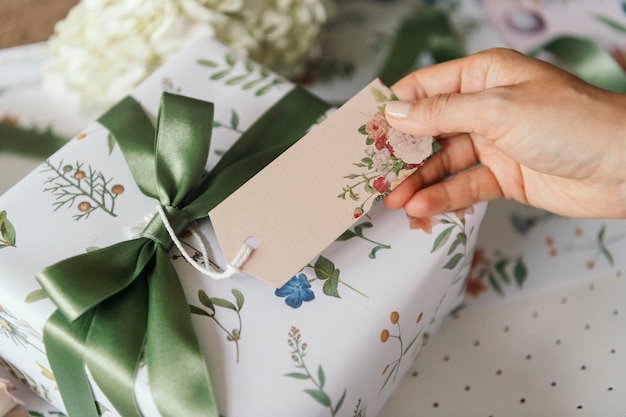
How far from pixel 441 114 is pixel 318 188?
18cm

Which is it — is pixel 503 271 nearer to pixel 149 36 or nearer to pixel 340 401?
pixel 340 401

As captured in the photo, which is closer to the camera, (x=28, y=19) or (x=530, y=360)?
(x=530, y=360)

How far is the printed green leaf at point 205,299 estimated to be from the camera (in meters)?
0.71

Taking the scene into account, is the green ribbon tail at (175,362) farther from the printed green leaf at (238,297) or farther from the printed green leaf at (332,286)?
the printed green leaf at (332,286)

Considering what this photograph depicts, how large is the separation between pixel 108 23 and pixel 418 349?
2.19 feet

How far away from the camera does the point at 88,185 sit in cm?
79

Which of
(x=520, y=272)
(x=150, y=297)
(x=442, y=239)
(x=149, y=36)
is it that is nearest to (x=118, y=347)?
(x=150, y=297)

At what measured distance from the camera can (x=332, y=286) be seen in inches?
29.0

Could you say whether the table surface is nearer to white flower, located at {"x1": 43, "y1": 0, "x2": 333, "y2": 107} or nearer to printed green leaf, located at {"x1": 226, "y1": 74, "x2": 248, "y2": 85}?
white flower, located at {"x1": 43, "y1": 0, "x2": 333, "y2": 107}

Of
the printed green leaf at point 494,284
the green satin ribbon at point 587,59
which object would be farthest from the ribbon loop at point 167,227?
the green satin ribbon at point 587,59

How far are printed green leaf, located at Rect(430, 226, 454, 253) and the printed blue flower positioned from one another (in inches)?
6.5

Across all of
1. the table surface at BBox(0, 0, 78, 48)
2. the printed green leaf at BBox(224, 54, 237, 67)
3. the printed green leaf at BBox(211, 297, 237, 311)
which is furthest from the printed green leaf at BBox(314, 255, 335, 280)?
the table surface at BBox(0, 0, 78, 48)

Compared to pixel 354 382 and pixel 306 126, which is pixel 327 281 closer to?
pixel 354 382

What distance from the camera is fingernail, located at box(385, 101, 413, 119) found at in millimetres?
775
